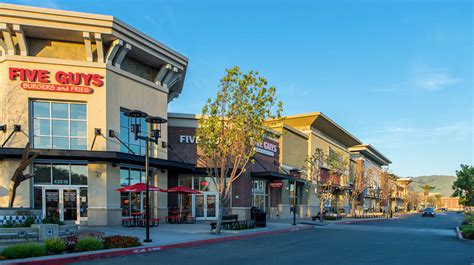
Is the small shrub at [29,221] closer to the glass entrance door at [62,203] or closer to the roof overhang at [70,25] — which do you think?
the glass entrance door at [62,203]

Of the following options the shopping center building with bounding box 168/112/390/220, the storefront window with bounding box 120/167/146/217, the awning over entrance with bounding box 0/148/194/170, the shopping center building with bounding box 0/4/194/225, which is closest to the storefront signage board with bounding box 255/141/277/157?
the shopping center building with bounding box 168/112/390/220

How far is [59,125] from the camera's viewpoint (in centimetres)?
2280

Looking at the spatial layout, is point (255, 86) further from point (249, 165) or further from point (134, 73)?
point (249, 165)

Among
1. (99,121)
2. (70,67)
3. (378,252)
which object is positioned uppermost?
(70,67)

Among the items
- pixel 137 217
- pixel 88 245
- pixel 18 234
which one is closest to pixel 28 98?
pixel 137 217

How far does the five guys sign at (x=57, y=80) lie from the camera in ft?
70.8

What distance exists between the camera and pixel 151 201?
26.9 m

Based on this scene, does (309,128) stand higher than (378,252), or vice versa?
(309,128)

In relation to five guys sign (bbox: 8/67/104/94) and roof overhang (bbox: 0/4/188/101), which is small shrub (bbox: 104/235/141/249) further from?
roof overhang (bbox: 0/4/188/101)

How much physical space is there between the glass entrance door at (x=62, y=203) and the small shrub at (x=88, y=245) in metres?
10.4

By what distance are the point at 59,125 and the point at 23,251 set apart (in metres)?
13.1

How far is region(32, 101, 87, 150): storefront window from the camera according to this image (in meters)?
22.3

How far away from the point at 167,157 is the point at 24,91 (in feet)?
33.6

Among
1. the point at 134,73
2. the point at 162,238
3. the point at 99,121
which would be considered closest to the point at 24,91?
the point at 99,121
